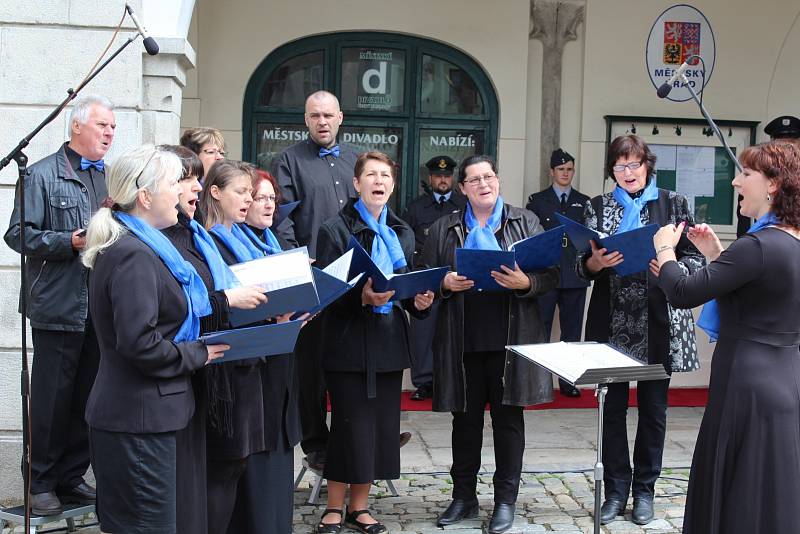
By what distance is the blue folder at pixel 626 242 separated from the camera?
179 inches

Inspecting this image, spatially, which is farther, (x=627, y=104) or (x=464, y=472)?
(x=627, y=104)

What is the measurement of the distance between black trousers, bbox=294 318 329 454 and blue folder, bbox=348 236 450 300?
701mm

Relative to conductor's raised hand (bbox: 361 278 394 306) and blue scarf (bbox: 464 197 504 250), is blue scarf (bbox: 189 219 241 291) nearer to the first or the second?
conductor's raised hand (bbox: 361 278 394 306)

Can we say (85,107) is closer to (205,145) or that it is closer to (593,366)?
(205,145)

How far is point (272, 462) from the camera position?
4.11 metres

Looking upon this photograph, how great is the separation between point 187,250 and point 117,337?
0.57m

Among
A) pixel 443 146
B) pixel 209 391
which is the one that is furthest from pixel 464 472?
pixel 443 146

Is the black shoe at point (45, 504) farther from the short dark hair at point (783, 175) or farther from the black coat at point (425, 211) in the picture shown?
the black coat at point (425, 211)

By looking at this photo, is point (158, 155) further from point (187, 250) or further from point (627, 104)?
point (627, 104)

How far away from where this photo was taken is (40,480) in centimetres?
491

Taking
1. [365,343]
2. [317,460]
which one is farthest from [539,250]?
[317,460]

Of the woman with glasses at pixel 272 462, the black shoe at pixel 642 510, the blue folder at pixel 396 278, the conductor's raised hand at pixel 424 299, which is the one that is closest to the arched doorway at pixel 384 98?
the conductor's raised hand at pixel 424 299

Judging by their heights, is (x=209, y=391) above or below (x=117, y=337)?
below

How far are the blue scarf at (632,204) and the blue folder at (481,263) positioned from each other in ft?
2.47
